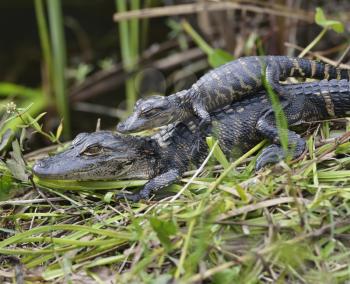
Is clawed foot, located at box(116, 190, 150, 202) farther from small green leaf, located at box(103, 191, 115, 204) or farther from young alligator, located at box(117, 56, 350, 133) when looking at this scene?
young alligator, located at box(117, 56, 350, 133)

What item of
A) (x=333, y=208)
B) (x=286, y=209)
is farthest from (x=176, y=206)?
(x=333, y=208)

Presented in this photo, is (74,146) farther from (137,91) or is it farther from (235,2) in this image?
(137,91)

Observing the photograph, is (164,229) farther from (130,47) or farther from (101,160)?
(130,47)

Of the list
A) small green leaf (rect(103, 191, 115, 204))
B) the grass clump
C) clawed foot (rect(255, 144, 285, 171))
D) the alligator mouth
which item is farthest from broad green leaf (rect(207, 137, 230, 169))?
the alligator mouth

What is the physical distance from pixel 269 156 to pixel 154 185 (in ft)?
1.89

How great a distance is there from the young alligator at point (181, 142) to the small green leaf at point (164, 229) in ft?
2.09

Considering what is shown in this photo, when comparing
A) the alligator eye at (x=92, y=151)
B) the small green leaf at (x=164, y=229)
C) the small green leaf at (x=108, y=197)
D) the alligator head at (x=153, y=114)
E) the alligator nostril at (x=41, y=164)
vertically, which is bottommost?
the small green leaf at (x=108, y=197)

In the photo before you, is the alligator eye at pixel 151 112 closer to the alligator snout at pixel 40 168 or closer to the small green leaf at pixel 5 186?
the alligator snout at pixel 40 168

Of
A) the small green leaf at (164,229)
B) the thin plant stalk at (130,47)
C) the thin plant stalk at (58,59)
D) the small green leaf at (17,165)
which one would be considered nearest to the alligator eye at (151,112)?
the small green leaf at (17,165)

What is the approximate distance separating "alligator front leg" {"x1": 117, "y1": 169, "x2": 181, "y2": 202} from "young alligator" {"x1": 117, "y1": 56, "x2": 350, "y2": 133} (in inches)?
11.6

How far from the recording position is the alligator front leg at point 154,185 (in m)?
2.96

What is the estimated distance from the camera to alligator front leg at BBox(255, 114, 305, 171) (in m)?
2.92

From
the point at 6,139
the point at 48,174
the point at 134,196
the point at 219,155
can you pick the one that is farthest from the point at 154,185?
the point at 6,139

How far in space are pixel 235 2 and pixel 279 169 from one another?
258cm
